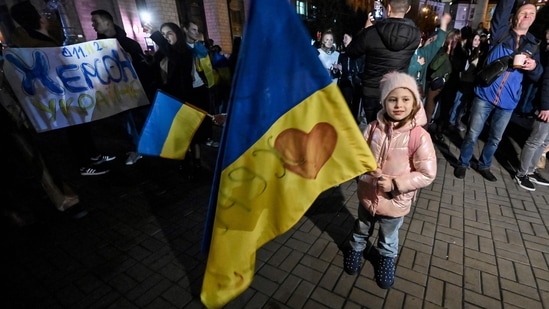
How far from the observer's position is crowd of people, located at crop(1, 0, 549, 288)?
1.94 meters

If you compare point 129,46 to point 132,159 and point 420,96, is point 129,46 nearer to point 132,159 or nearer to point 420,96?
point 132,159

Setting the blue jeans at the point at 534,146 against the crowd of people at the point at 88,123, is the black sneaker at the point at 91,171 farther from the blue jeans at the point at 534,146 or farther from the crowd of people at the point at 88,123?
the blue jeans at the point at 534,146

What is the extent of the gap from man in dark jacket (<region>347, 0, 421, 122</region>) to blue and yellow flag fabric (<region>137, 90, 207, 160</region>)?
2.06 meters

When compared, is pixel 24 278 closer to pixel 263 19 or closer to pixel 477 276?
pixel 263 19

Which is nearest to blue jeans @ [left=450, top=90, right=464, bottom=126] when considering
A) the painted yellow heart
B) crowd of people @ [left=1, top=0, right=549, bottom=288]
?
crowd of people @ [left=1, top=0, right=549, bottom=288]

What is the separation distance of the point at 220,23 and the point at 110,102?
1566 centimetres

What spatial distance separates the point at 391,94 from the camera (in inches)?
73.5

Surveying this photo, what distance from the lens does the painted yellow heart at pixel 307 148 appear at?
1.25 meters

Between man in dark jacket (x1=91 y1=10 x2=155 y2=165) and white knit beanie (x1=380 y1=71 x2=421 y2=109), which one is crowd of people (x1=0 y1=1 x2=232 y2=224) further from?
white knit beanie (x1=380 y1=71 x2=421 y2=109)

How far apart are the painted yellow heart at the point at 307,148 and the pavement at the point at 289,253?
142 centimetres

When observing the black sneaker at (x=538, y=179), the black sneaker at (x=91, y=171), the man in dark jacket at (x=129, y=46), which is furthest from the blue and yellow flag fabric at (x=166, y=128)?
the black sneaker at (x=538, y=179)

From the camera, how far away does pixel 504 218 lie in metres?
3.24

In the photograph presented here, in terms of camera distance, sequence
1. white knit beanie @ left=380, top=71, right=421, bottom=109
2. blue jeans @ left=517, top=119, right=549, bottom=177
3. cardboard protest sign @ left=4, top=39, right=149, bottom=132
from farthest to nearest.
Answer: blue jeans @ left=517, top=119, right=549, bottom=177 → cardboard protest sign @ left=4, top=39, right=149, bottom=132 → white knit beanie @ left=380, top=71, right=421, bottom=109

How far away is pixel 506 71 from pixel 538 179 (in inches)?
73.0
